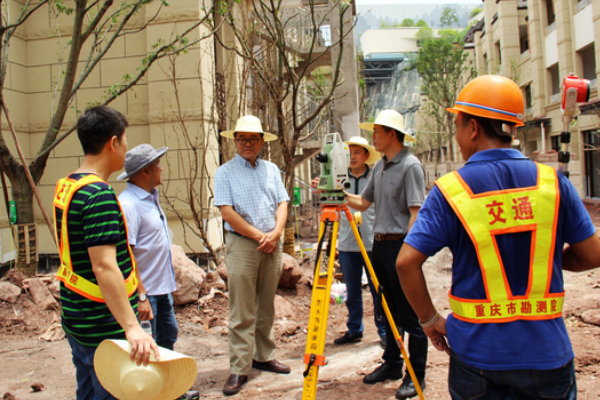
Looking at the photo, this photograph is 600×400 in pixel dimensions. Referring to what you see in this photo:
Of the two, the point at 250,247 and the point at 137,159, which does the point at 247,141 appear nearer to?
the point at 250,247

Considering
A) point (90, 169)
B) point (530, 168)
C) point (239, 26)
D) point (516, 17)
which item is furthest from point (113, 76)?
point (516, 17)

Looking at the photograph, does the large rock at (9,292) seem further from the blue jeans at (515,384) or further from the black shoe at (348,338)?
the blue jeans at (515,384)

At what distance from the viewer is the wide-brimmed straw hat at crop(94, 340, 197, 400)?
1.73 m

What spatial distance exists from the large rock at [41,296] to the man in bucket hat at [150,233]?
102 inches

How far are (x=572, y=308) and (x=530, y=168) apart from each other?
4.30 metres

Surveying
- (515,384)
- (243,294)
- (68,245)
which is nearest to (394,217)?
(243,294)

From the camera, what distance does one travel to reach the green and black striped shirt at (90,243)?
1.81m

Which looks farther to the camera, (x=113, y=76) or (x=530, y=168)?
(x=113, y=76)

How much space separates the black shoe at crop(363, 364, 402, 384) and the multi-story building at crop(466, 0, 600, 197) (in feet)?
42.1

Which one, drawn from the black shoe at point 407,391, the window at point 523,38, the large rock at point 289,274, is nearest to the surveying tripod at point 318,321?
the black shoe at point 407,391

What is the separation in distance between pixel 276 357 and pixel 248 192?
5.91 feet

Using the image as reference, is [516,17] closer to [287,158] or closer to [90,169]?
[287,158]

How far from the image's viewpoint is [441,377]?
3.47 m

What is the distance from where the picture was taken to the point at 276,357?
4.36 m
